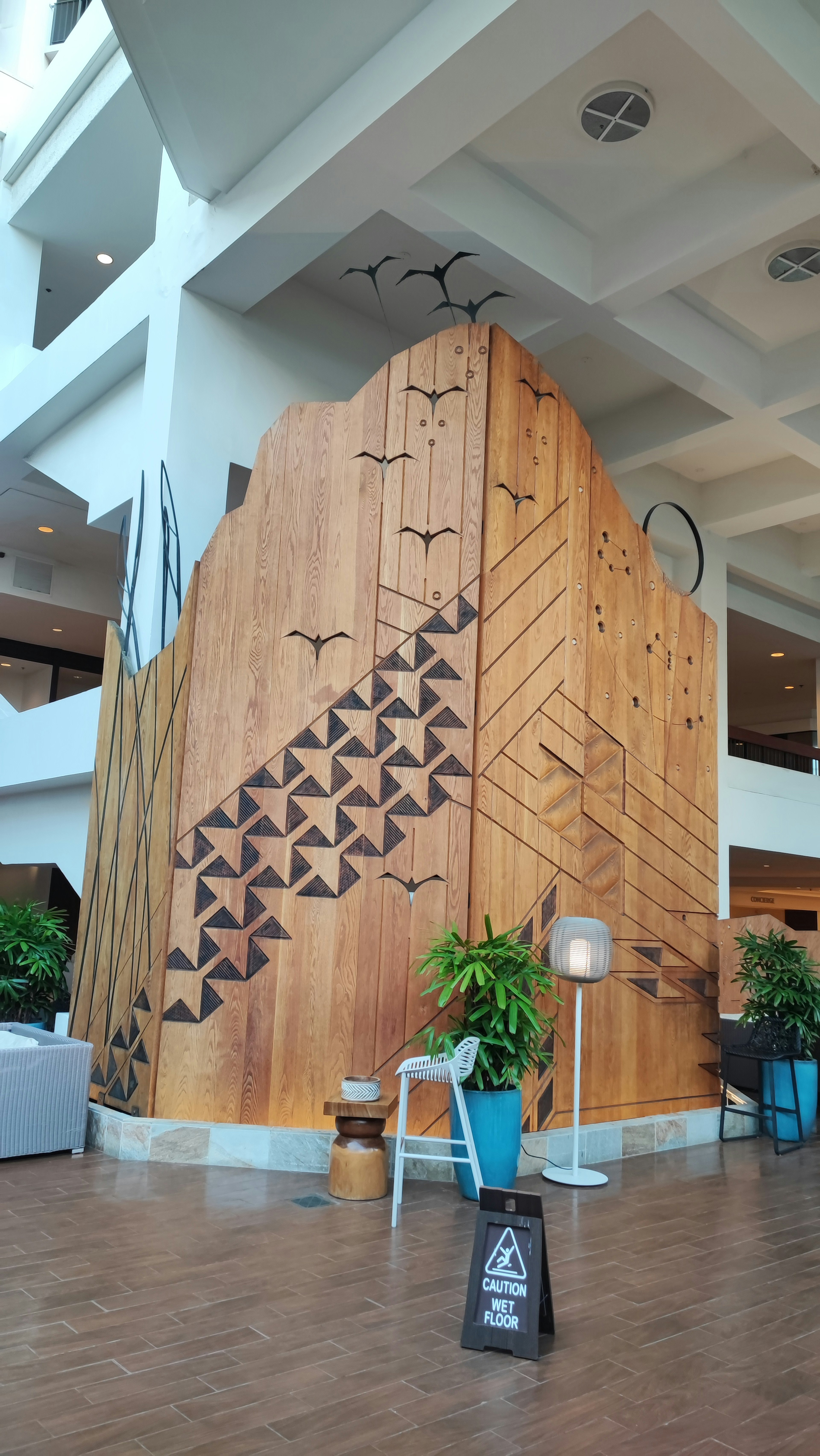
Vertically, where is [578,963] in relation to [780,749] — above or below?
below

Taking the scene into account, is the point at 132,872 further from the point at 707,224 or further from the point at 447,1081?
the point at 707,224

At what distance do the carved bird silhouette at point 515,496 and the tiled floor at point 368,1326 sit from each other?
358 centimetres

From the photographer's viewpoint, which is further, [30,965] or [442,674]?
[30,965]

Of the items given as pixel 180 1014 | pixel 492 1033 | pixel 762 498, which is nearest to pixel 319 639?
pixel 180 1014

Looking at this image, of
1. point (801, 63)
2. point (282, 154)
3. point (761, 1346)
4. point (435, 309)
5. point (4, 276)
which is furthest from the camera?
point (4, 276)

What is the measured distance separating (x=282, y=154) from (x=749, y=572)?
6.70 meters

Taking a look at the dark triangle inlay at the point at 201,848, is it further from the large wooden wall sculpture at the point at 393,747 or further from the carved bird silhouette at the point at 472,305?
the carved bird silhouette at the point at 472,305

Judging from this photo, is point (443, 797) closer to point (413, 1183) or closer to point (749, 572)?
point (413, 1183)

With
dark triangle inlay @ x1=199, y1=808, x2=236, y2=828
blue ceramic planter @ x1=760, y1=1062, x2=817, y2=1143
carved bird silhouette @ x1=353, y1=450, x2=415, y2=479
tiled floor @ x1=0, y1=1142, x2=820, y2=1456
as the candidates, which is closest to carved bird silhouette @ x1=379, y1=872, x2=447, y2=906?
dark triangle inlay @ x1=199, y1=808, x2=236, y2=828

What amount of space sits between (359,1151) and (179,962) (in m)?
1.36

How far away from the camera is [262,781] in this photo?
5.47 metres

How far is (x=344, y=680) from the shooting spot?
548 cm

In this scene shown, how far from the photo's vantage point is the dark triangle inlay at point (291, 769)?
5.45m

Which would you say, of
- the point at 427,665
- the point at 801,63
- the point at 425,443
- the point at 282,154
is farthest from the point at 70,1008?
the point at 801,63
